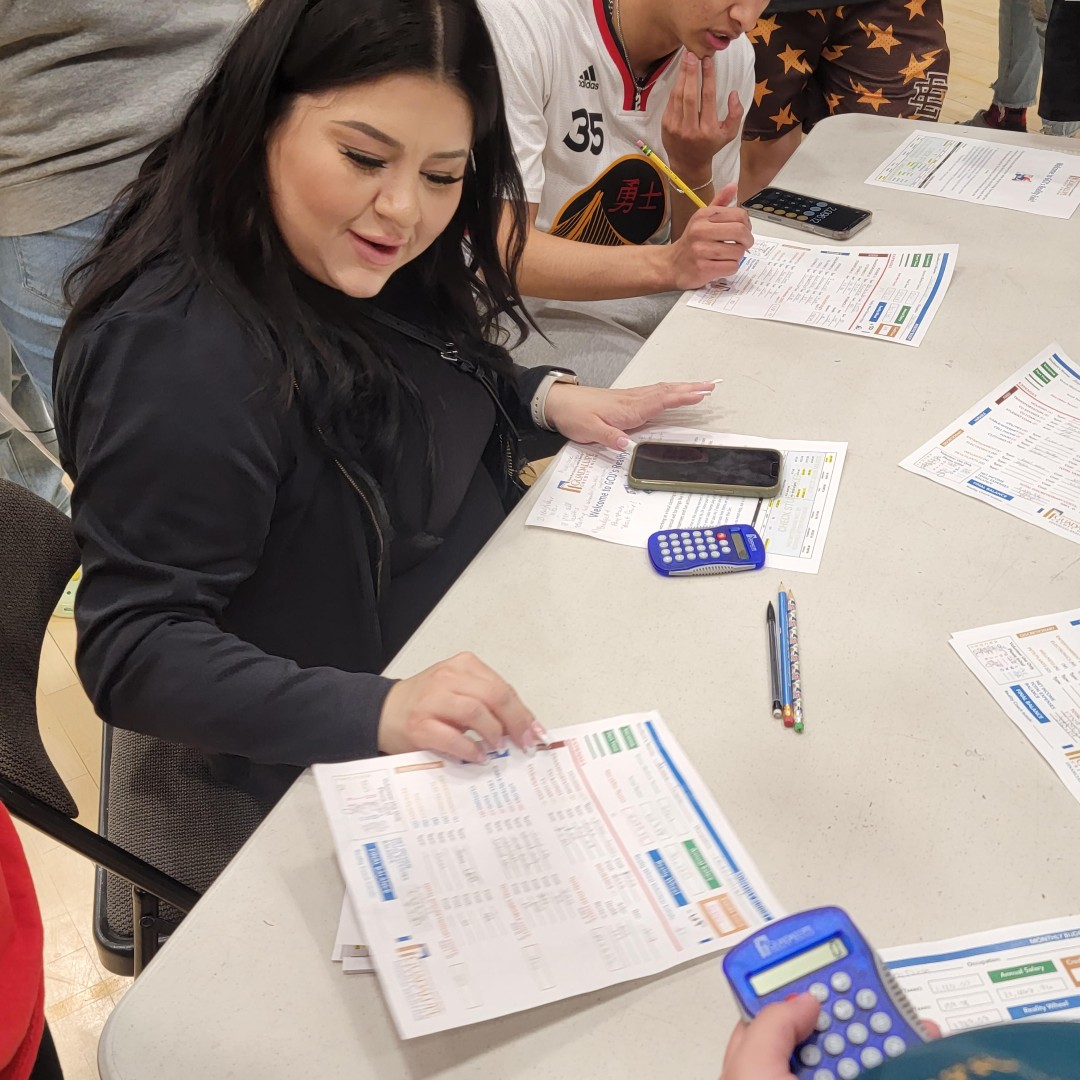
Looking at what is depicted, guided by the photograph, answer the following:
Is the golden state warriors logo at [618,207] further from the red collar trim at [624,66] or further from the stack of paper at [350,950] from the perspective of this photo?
the stack of paper at [350,950]

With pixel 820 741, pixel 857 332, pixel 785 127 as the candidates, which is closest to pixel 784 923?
pixel 820 741

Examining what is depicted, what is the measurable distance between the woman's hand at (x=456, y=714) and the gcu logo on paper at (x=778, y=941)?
0.25m

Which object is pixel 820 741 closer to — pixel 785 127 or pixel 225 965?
pixel 225 965

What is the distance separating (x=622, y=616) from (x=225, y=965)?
0.43 metres

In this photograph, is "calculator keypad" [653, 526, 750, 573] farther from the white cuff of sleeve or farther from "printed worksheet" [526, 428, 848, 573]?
the white cuff of sleeve

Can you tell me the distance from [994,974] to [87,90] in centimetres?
143

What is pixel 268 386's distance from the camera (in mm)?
864

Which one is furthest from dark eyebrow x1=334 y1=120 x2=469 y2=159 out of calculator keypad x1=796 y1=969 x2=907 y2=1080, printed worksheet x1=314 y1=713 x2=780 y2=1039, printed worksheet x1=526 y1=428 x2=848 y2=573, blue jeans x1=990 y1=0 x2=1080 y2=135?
blue jeans x1=990 y1=0 x2=1080 y2=135

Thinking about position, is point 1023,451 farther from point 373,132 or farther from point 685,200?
point 685,200

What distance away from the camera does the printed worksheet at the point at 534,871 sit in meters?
0.65

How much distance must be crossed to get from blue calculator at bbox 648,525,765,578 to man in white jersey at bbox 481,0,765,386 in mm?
507

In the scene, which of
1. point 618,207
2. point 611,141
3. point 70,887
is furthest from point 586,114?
point 70,887

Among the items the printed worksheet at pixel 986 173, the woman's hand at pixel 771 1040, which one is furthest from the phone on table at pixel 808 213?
the woman's hand at pixel 771 1040

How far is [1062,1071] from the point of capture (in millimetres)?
356
